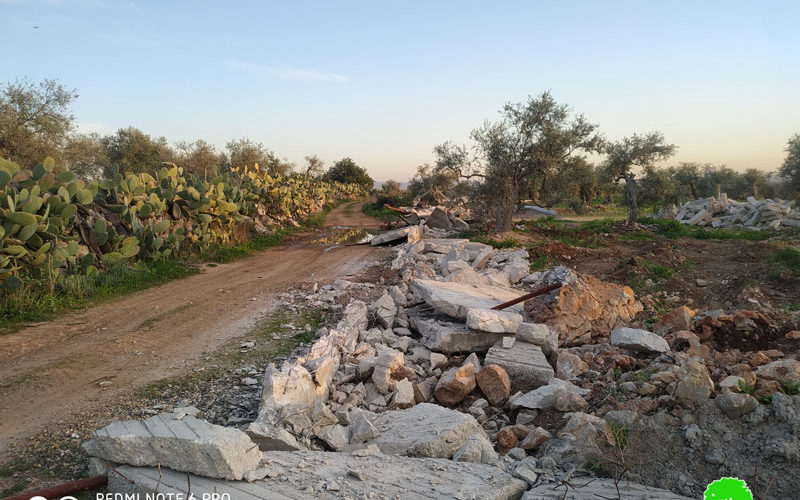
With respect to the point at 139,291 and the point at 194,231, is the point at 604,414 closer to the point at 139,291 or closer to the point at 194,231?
the point at 139,291

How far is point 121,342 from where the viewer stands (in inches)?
273

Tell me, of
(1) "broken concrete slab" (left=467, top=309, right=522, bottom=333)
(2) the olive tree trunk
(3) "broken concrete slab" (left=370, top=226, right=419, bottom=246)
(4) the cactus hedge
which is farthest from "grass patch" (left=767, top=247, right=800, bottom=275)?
(4) the cactus hedge

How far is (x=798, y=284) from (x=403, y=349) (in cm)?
925

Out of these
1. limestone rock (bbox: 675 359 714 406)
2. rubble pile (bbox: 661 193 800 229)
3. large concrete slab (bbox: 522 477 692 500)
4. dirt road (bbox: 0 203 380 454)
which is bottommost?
dirt road (bbox: 0 203 380 454)

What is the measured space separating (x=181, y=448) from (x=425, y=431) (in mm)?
2045

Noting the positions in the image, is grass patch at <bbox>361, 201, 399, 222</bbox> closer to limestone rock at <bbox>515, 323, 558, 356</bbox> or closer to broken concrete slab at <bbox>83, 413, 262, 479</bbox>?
limestone rock at <bbox>515, 323, 558, 356</bbox>

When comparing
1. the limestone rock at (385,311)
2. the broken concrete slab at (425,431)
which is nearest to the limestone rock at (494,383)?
the broken concrete slab at (425,431)

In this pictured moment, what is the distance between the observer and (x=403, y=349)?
662cm

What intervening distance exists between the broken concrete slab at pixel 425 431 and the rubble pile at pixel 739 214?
2369 cm

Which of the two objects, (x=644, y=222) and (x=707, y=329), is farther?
(x=644, y=222)

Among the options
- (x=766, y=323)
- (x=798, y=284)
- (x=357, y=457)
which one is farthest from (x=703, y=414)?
(x=798, y=284)

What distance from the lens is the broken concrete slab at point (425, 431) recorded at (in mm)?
3951

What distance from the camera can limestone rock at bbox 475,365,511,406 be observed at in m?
5.19

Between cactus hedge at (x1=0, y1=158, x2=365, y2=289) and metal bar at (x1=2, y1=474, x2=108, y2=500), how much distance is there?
6.58 m
